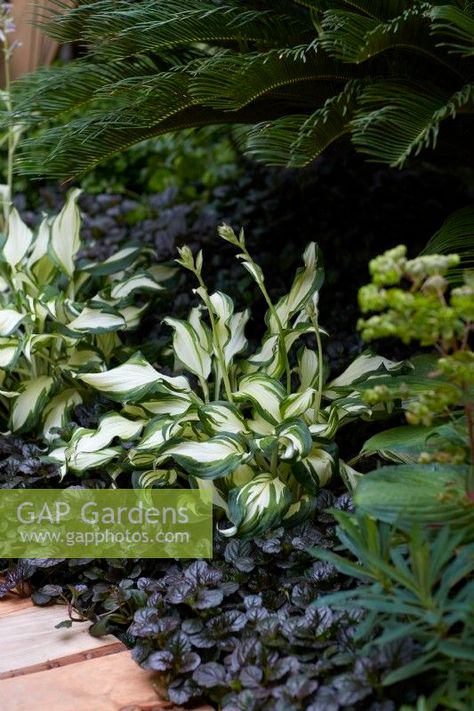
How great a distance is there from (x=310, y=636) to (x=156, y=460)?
1.54 feet

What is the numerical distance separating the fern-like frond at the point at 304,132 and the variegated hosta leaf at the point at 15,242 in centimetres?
72

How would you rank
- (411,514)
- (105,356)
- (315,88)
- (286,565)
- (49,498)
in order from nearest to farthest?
(411,514)
(286,565)
(49,498)
(315,88)
(105,356)

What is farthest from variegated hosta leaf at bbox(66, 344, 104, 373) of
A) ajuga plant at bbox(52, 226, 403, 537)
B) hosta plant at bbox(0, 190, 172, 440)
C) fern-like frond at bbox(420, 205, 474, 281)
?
fern-like frond at bbox(420, 205, 474, 281)

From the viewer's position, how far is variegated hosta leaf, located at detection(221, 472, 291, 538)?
1.50 metres

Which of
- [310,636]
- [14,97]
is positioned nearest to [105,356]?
[14,97]

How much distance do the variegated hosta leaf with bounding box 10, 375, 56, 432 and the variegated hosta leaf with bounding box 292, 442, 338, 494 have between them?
686 millimetres

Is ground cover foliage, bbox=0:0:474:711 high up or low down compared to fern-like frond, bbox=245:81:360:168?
down

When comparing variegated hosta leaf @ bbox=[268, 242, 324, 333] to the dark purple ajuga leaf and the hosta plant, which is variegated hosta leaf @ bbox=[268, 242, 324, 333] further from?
the dark purple ajuga leaf

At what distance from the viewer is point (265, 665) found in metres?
1.27

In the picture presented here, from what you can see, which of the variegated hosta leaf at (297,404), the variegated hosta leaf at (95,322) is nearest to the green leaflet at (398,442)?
the variegated hosta leaf at (297,404)

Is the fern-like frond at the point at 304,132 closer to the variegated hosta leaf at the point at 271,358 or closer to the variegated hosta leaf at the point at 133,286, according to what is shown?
the variegated hosta leaf at the point at 271,358

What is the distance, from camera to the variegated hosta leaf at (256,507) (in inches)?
59.1

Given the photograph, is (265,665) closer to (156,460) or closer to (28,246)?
(156,460)

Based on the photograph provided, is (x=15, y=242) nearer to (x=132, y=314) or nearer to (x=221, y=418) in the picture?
(x=132, y=314)
